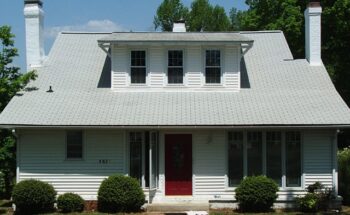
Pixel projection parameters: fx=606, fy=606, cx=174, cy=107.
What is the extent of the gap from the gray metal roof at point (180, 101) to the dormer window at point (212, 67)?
1.94ft

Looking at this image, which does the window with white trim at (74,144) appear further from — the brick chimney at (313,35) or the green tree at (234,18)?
the green tree at (234,18)

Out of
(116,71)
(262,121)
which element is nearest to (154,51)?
(116,71)

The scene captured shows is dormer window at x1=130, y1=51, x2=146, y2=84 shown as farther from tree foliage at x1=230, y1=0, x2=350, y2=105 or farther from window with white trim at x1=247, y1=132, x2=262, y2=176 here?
tree foliage at x1=230, y1=0, x2=350, y2=105

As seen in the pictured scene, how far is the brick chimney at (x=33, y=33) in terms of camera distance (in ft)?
85.4

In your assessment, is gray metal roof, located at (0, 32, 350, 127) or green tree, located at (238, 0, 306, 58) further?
green tree, located at (238, 0, 306, 58)

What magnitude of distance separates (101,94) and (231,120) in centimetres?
558

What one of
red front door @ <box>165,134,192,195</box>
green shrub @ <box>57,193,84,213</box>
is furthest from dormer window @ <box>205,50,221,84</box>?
green shrub @ <box>57,193,84,213</box>

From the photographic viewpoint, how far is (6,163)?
2459 cm

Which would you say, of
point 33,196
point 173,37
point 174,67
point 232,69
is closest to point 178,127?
point 174,67

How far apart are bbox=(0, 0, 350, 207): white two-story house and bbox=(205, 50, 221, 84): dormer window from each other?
4cm

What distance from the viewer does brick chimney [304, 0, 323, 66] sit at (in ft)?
85.1

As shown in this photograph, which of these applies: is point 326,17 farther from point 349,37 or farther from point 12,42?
point 12,42

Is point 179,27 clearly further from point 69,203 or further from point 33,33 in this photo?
point 69,203

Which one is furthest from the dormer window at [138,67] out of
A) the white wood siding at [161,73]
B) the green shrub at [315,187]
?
the green shrub at [315,187]
